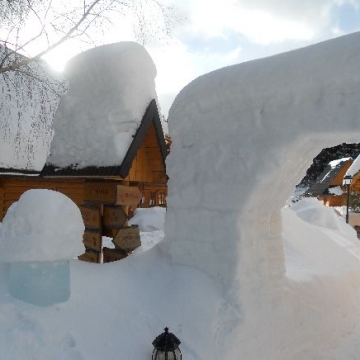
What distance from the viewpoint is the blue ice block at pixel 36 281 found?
9.41 ft

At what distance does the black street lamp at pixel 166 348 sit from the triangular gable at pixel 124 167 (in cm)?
203

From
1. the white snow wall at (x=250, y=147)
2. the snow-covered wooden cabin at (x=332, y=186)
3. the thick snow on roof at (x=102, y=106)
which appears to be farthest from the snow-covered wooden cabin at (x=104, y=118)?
the snow-covered wooden cabin at (x=332, y=186)

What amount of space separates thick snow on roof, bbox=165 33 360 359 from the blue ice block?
1334 mm

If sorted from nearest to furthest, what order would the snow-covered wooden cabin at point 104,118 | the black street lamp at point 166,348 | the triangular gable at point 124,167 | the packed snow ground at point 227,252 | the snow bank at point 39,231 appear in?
the black street lamp at point 166,348 → the snow bank at point 39,231 → the packed snow ground at point 227,252 → the triangular gable at point 124,167 → the snow-covered wooden cabin at point 104,118

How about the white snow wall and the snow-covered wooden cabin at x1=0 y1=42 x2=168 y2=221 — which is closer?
the white snow wall

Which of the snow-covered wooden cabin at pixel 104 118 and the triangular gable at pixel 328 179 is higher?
the snow-covered wooden cabin at pixel 104 118

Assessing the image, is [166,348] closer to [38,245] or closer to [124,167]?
[38,245]

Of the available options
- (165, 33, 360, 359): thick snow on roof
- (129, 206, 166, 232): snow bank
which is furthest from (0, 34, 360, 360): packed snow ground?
(129, 206, 166, 232): snow bank

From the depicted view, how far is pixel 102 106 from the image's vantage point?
179 inches

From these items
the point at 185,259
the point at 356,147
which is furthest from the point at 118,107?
the point at 356,147

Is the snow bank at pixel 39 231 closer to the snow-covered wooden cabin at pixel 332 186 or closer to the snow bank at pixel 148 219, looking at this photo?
the snow bank at pixel 148 219

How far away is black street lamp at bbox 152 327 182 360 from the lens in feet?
8.79

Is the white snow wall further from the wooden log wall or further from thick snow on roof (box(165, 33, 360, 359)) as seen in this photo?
the wooden log wall

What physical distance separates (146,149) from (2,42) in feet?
8.22
